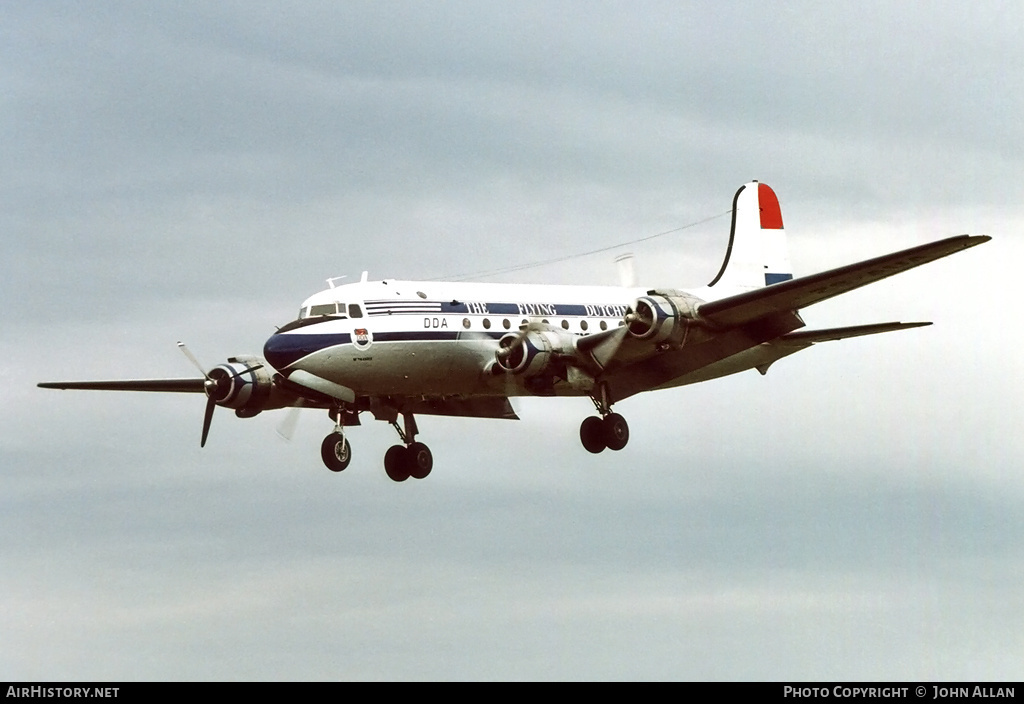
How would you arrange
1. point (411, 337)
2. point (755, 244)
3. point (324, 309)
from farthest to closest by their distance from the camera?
point (755, 244) < point (324, 309) < point (411, 337)

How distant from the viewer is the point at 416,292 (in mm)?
28672

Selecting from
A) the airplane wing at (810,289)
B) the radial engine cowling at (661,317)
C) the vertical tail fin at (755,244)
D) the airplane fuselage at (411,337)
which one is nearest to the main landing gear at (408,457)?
the airplane fuselage at (411,337)

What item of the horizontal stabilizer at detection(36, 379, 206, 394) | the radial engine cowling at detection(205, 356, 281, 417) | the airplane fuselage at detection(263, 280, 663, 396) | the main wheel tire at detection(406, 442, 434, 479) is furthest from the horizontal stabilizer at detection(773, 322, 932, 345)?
the horizontal stabilizer at detection(36, 379, 206, 394)

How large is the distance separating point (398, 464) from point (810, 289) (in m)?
9.27

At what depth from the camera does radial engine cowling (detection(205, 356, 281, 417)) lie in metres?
30.5

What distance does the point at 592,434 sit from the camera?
29453 mm

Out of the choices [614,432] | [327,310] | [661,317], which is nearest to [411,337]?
[327,310]

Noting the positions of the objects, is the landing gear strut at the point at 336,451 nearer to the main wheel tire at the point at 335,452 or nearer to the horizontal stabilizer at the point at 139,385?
the main wheel tire at the point at 335,452

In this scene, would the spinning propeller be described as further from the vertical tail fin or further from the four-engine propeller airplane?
the vertical tail fin

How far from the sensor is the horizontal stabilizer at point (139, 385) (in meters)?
32.7

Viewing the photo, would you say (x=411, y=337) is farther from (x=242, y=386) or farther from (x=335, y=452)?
(x=242, y=386)

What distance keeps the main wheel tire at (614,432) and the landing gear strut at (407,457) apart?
13.4ft
